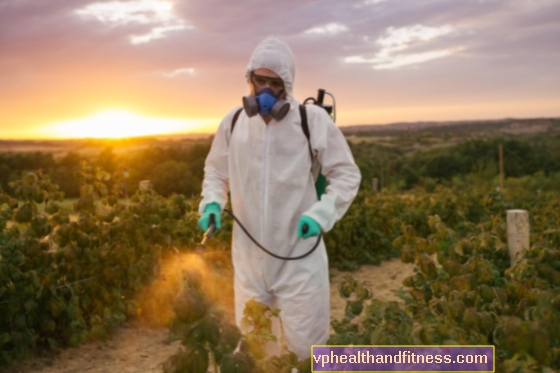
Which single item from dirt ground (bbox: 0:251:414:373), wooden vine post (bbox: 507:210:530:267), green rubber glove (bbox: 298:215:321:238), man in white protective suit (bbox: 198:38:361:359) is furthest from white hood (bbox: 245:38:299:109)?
wooden vine post (bbox: 507:210:530:267)

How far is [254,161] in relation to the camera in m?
2.30

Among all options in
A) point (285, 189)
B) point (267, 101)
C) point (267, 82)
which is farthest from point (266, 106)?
point (285, 189)

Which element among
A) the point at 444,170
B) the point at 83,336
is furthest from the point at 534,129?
the point at 83,336

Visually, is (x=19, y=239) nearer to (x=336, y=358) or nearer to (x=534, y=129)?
(x=336, y=358)

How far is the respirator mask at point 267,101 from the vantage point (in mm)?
2203

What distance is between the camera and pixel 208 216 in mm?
2391

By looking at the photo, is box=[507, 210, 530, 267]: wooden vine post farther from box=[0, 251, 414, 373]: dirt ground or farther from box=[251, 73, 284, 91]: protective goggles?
box=[251, 73, 284, 91]: protective goggles

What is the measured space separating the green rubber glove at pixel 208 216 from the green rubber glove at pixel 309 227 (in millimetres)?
448

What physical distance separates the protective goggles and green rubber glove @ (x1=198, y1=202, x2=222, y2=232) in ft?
1.95

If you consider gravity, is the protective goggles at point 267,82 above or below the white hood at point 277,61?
below

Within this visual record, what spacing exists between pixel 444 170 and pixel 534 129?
23.0 metres

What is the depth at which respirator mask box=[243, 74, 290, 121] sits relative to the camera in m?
2.20

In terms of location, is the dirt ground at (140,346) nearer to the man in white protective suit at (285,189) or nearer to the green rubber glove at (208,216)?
the green rubber glove at (208,216)

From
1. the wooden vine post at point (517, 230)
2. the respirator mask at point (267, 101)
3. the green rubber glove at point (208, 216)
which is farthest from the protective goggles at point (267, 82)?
the wooden vine post at point (517, 230)
